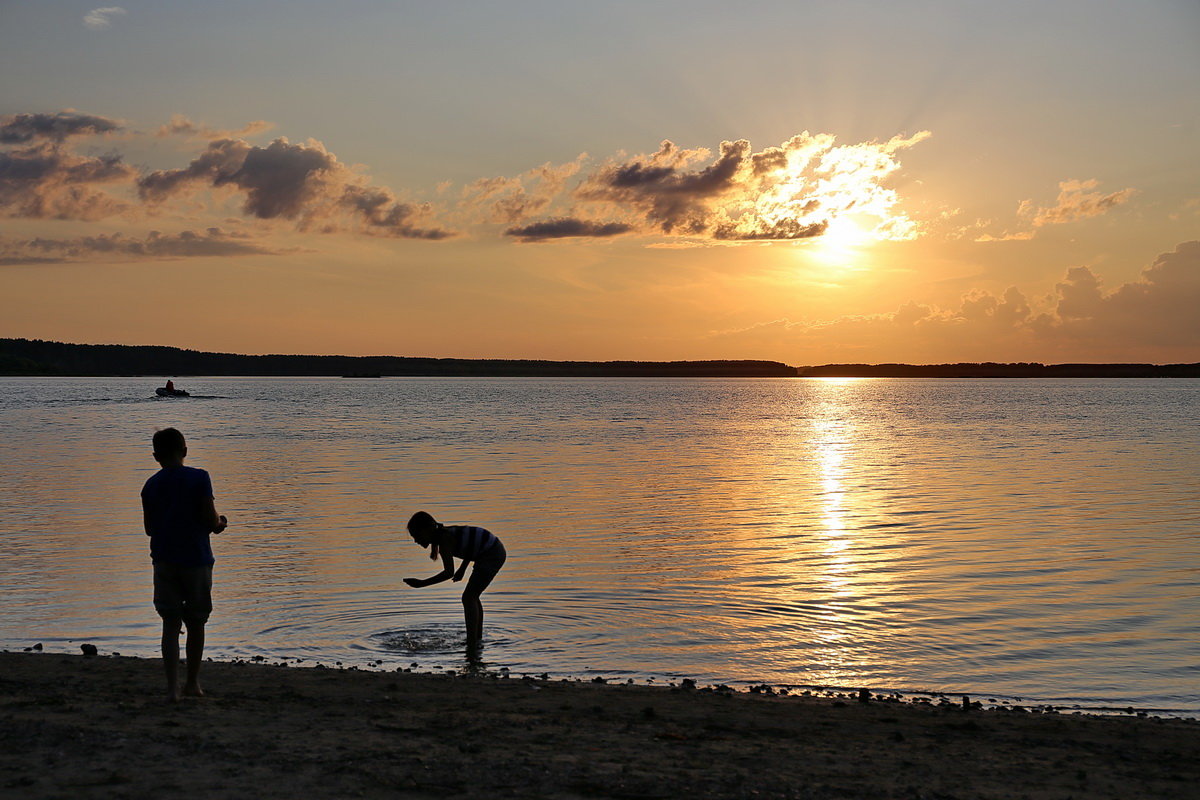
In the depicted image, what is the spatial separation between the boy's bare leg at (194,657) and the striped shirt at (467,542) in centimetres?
311

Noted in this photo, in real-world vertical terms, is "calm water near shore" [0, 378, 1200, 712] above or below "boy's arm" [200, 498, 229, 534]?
below

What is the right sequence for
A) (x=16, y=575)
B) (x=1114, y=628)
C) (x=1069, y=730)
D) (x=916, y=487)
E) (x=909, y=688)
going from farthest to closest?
(x=916, y=487) < (x=16, y=575) < (x=1114, y=628) < (x=909, y=688) < (x=1069, y=730)

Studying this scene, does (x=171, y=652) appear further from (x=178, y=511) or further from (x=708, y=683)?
(x=708, y=683)

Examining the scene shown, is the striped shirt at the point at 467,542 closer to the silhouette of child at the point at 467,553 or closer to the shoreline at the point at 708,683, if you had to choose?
the silhouette of child at the point at 467,553

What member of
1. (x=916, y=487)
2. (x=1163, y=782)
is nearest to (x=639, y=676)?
(x=1163, y=782)

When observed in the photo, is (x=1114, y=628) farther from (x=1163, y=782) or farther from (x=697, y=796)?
(x=697, y=796)

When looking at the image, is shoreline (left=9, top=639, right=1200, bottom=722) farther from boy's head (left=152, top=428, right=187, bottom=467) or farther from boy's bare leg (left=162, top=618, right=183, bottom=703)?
boy's head (left=152, top=428, right=187, bottom=467)

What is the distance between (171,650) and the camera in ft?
26.6

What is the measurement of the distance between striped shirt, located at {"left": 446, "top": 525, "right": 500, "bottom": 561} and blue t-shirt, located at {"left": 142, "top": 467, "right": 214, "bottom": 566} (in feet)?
11.3

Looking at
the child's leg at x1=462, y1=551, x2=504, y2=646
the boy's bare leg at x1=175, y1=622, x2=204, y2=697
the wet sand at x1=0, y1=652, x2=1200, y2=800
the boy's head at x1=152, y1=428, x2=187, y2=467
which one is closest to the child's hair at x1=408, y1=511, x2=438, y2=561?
the child's leg at x1=462, y1=551, x2=504, y2=646

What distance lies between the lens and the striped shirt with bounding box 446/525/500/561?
1106cm

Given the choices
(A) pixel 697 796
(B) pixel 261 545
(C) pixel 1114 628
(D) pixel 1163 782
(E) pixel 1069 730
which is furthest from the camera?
(B) pixel 261 545

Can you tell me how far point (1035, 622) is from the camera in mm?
12805

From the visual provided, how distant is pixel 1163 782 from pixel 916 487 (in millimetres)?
22999
